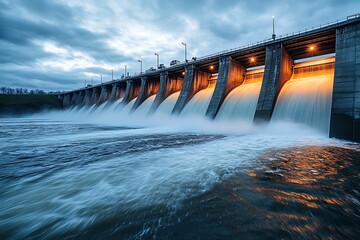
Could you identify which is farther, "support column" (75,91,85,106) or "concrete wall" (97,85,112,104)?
"support column" (75,91,85,106)

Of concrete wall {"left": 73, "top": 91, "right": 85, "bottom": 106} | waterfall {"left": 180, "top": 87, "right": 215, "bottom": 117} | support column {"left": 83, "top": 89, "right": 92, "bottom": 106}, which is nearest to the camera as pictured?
waterfall {"left": 180, "top": 87, "right": 215, "bottom": 117}

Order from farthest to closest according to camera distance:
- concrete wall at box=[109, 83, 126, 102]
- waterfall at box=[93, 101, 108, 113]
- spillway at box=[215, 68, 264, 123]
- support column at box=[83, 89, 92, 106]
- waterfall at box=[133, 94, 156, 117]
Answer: support column at box=[83, 89, 92, 106] < concrete wall at box=[109, 83, 126, 102] < waterfall at box=[93, 101, 108, 113] < waterfall at box=[133, 94, 156, 117] < spillway at box=[215, 68, 264, 123]

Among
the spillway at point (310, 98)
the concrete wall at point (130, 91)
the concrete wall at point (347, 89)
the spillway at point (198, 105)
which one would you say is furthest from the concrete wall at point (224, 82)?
the concrete wall at point (130, 91)

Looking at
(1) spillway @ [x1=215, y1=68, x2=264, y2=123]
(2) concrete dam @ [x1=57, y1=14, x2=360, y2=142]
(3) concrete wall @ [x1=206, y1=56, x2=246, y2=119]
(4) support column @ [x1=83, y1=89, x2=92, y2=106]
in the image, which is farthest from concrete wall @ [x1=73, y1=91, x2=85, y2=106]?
(1) spillway @ [x1=215, y1=68, x2=264, y2=123]

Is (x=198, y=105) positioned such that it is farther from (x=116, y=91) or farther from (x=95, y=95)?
(x=95, y=95)

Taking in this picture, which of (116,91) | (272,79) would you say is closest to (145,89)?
(116,91)

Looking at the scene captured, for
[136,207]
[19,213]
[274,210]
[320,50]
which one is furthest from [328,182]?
A: [320,50]

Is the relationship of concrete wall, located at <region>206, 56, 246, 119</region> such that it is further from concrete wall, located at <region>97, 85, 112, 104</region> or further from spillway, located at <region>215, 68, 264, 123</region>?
concrete wall, located at <region>97, 85, 112, 104</region>
